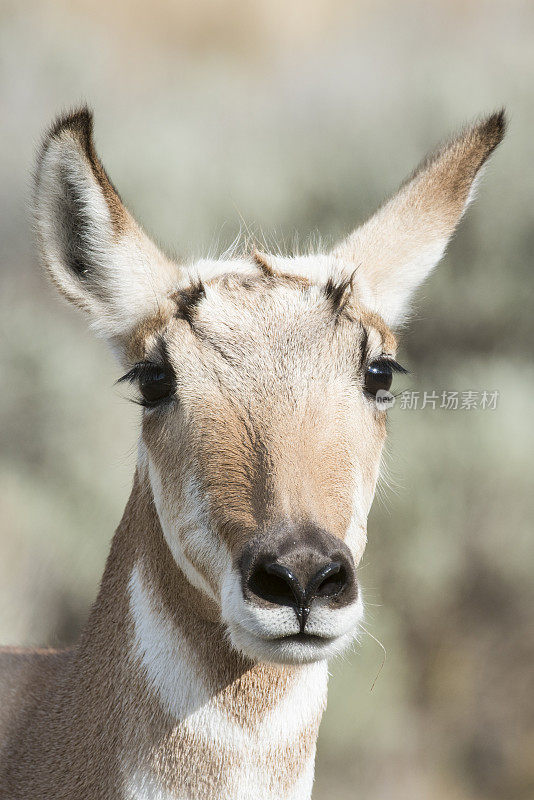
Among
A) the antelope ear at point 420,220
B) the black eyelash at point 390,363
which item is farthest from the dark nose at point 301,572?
the antelope ear at point 420,220

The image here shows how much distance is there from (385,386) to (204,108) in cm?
751

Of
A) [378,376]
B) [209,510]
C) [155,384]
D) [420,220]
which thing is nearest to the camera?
[209,510]

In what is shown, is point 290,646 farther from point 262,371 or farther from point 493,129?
point 493,129

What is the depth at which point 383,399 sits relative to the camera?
10.9 feet

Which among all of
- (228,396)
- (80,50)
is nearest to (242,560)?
(228,396)

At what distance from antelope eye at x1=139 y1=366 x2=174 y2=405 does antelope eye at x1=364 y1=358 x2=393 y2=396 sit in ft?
2.36

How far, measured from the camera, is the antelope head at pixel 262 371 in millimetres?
2500

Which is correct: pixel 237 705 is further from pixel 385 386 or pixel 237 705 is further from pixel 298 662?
pixel 385 386

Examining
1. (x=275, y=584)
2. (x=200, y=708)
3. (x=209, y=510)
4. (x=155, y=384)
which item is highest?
(x=155, y=384)

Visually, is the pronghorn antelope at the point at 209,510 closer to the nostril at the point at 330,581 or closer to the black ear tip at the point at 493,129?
the nostril at the point at 330,581

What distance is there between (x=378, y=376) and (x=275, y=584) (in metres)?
1.09

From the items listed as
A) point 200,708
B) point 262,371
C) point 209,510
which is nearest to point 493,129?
point 262,371

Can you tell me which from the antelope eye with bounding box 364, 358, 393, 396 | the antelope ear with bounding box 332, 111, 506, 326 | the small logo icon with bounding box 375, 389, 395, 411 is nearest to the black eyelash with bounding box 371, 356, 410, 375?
the antelope eye with bounding box 364, 358, 393, 396

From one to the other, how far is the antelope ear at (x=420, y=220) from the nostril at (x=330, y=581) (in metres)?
1.50
